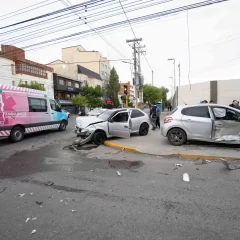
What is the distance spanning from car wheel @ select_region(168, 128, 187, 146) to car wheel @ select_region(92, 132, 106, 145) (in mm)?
2824

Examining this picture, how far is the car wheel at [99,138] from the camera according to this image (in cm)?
823

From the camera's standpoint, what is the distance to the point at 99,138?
8.34 m

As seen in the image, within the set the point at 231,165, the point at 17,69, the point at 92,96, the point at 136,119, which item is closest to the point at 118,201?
the point at 231,165

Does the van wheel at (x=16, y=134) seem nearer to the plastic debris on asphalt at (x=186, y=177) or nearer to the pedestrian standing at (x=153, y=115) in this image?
the pedestrian standing at (x=153, y=115)

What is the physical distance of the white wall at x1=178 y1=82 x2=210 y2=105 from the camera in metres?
27.0

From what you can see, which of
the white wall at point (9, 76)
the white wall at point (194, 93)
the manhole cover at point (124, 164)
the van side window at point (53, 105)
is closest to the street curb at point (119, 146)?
the manhole cover at point (124, 164)

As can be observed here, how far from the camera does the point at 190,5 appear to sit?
7.97 metres

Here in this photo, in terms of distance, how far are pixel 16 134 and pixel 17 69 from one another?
25491 mm

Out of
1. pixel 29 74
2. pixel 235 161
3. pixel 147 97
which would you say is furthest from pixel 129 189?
pixel 147 97

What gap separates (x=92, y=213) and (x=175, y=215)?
4.25 ft

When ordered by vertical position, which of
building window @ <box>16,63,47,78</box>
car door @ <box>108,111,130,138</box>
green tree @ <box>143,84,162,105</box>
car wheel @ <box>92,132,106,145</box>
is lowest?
car wheel @ <box>92,132,106,145</box>

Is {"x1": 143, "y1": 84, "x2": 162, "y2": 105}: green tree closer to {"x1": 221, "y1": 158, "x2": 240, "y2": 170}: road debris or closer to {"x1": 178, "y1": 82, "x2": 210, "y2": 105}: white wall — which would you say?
{"x1": 178, "y1": 82, "x2": 210, "y2": 105}: white wall

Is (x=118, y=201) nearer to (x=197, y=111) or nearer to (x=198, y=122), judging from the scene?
(x=198, y=122)

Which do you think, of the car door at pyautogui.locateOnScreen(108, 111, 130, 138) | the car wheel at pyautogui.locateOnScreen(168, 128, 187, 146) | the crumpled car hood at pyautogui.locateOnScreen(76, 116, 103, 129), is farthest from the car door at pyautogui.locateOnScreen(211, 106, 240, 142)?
the crumpled car hood at pyautogui.locateOnScreen(76, 116, 103, 129)
